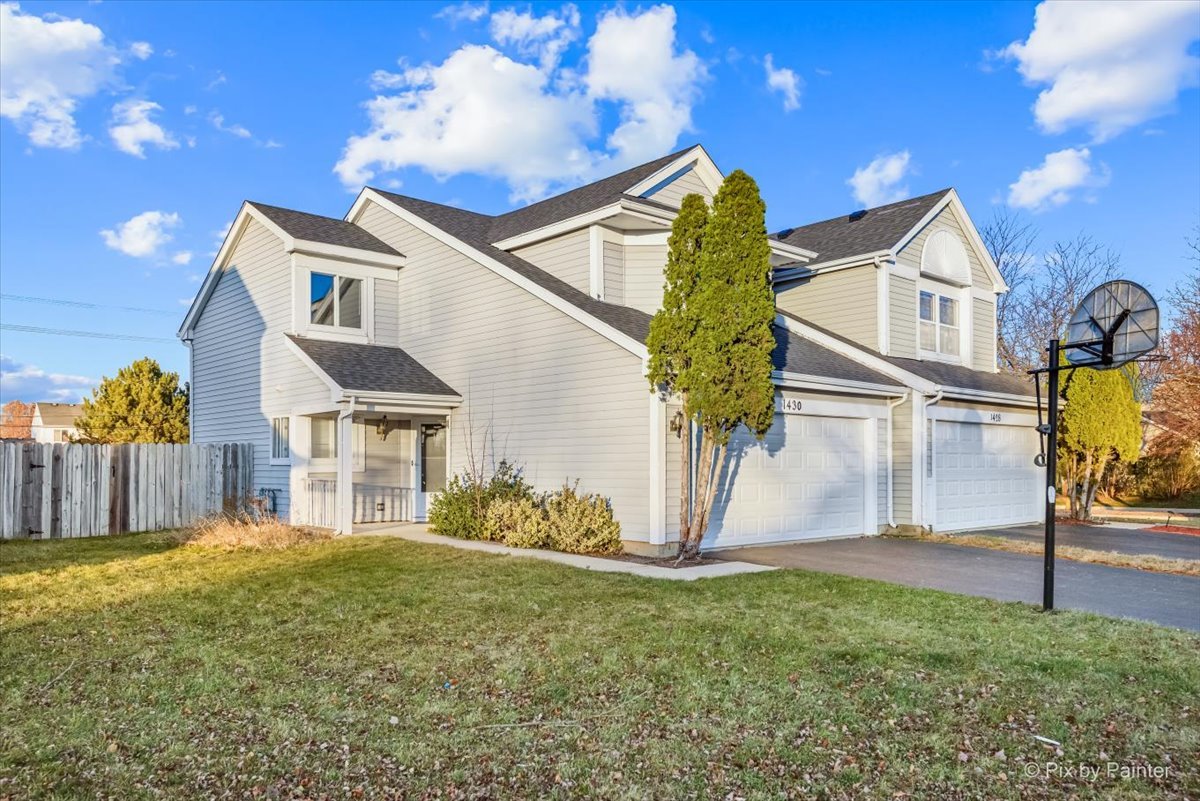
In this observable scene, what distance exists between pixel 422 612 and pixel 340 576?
254cm

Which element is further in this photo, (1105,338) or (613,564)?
(613,564)

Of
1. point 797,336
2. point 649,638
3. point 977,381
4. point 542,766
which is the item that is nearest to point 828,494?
point 797,336

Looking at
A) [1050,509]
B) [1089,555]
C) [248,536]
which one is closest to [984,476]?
[1089,555]

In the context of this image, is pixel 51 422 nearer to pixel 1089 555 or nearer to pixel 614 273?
pixel 614 273

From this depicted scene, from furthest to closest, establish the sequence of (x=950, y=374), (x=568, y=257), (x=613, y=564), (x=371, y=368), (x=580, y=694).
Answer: (x=950, y=374), (x=371, y=368), (x=568, y=257), (x=613, y=564), (x=580, y=694)

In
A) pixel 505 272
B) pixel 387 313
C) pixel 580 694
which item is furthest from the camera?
pixel 387 313

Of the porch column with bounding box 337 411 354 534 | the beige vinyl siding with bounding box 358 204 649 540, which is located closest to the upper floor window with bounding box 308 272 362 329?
the beige vinyl siding with bounding box 358 204 649 540

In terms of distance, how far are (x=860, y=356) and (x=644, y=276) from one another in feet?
14.7

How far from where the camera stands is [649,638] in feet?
21.3

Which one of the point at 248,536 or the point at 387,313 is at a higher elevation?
the point at 387,313

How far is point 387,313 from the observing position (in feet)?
55.4

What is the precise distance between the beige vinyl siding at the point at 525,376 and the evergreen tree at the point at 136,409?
→ 44.7 ft

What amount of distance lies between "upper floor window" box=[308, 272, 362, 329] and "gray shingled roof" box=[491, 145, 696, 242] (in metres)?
3.13

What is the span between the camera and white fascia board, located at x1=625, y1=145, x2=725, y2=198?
14.8 metres
